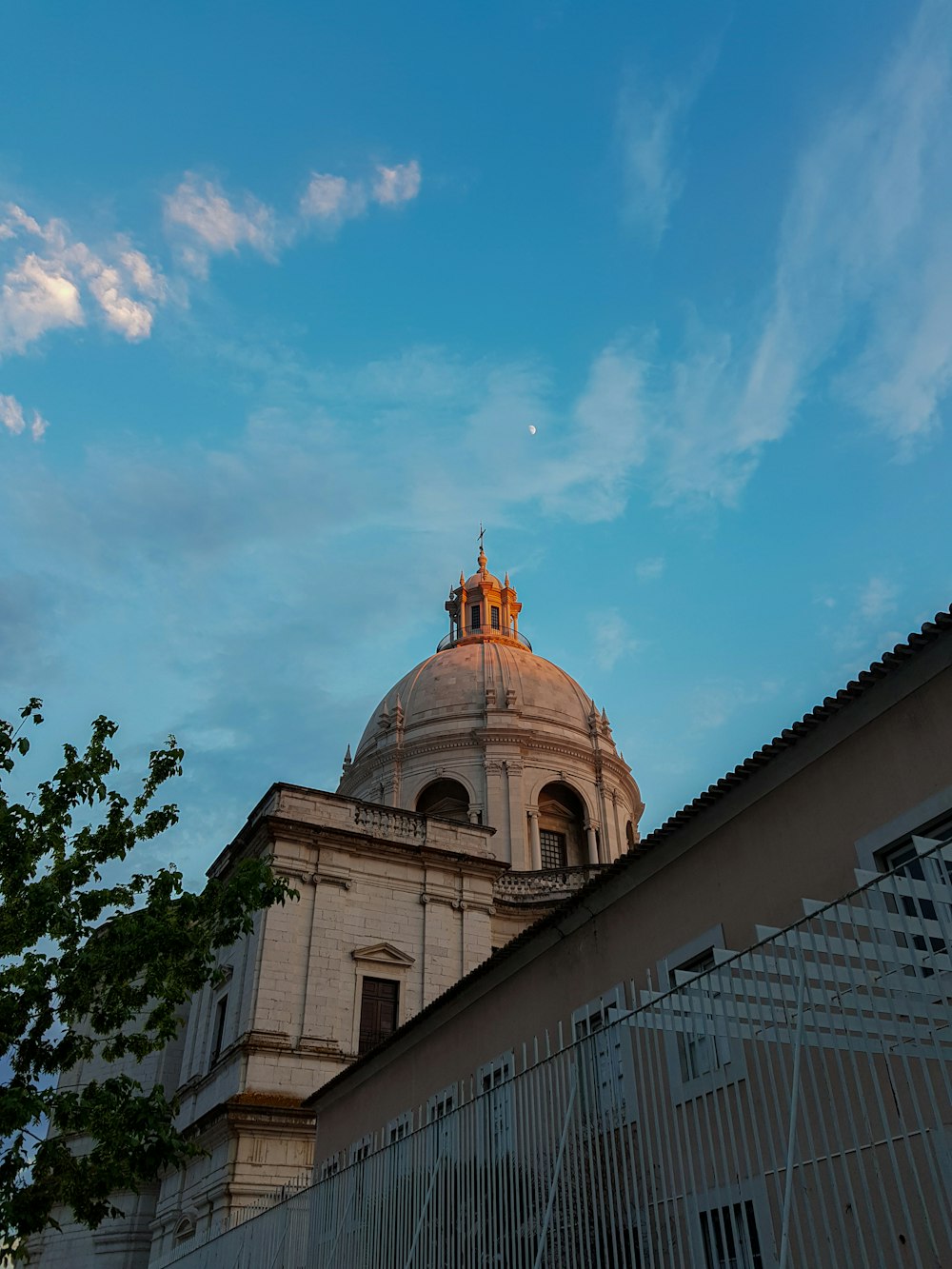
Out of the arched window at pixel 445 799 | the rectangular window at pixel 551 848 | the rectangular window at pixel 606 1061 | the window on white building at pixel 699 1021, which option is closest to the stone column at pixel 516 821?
the rectangular window at pixel 551 848

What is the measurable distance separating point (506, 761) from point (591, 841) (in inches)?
179

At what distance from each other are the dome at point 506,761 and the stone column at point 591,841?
0.04 m

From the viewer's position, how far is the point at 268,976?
85.3ft

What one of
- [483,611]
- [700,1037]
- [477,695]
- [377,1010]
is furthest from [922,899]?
[483,611]

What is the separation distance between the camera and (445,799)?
1750 inches

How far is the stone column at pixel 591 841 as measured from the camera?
4256 cm

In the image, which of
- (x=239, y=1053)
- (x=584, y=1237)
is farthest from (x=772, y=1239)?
(x=239, y=1053)

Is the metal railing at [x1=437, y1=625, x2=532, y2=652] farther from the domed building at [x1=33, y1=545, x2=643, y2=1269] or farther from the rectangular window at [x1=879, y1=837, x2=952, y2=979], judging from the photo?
the rectangular window at [x1=879, y1=837, x2=952, y2=979]

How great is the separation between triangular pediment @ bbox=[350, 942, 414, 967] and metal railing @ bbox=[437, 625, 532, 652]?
2769cm

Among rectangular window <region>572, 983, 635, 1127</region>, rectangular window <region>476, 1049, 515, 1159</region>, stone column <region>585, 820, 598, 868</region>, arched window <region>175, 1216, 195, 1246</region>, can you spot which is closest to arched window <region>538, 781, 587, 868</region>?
stone column <region>585, 820, 598, 868</region>

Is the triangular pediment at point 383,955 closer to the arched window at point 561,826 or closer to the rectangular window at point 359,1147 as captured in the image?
the rectangular window at point 359,1147

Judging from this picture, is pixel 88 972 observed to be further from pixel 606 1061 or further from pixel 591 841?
pixel 591 841

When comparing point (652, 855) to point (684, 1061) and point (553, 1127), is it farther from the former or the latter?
point (553, 1127)

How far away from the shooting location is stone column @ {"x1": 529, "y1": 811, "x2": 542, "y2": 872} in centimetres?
4112
